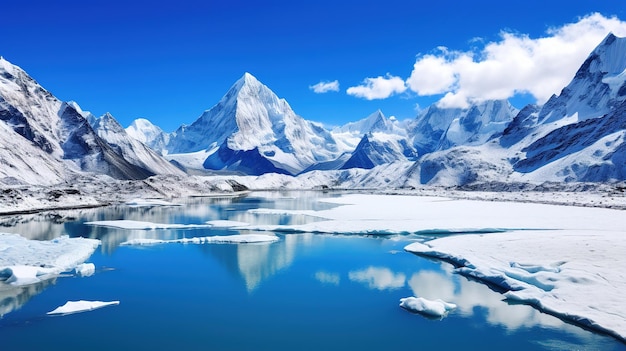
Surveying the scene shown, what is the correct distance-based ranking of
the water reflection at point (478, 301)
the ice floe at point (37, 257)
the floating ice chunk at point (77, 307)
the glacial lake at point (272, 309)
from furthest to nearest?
the ice floe at point (37, 257)
the floating ice chunk at point (77, 307)
the water reflection at point (478, 301)
the glacial lake at point (272, 309)

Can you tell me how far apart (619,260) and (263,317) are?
17.9 m

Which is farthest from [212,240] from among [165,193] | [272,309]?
[165,193]

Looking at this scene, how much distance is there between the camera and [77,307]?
17.2m

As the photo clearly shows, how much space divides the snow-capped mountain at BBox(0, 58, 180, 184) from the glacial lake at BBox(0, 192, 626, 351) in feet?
448

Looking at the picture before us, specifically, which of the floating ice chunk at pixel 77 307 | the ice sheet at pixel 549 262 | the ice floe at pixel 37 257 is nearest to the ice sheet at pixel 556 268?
the ice sheet at pixel 549 262

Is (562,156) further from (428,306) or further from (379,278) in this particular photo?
(428,306)

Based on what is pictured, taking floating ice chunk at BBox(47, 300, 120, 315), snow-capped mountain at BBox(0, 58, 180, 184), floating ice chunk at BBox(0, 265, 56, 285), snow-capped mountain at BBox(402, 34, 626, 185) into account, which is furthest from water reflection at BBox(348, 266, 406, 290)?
snow-capped mountain at BBox(0, 58, 180, 184)

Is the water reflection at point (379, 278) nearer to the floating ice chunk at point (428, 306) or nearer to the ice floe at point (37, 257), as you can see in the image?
the floating ice chunk at point (428, 306)

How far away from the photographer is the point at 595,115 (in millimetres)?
191625

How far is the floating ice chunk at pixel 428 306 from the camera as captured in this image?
55.8 feet

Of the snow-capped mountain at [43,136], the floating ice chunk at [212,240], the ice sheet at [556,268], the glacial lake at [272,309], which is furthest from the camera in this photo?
the snow-capped mountain at [43,136]

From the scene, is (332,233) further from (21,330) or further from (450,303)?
(21,330)

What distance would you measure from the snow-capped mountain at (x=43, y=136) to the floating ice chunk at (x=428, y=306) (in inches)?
5815

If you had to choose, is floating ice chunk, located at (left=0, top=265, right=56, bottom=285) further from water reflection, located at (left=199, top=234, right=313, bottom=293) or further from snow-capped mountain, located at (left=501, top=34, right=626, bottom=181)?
snow-capped mountain, located at (left=501, top=34, right=626, bottom=181)
